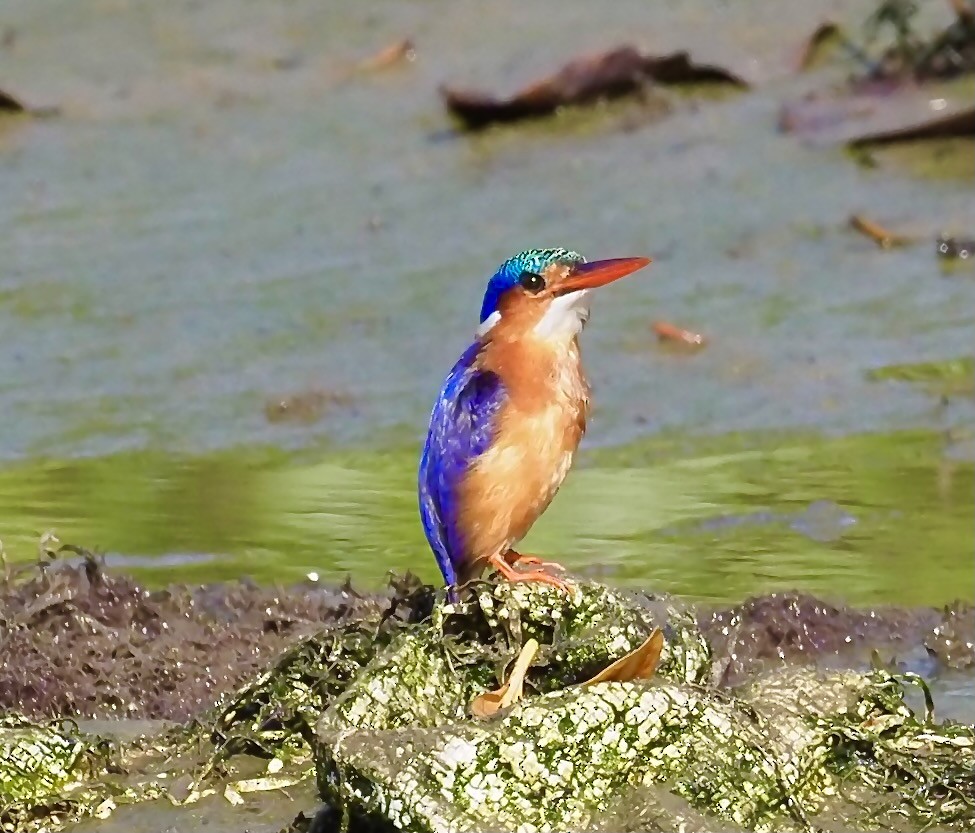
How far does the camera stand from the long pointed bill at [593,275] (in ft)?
19.0

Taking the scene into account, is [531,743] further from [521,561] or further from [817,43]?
[817,43]

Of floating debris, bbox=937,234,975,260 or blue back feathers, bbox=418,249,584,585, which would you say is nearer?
blue back feathers, bbox=418,249,584,585

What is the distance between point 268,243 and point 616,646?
6.45 meters

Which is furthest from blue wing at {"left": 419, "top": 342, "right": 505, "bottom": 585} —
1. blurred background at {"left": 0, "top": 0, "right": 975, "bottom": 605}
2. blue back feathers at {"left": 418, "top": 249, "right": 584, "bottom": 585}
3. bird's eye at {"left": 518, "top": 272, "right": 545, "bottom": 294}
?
blurred background at {"left": 0, "top": 0, "right": 975, "bottom": 605}

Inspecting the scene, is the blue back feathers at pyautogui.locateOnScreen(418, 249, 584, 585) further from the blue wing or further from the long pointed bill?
the long pointed bill

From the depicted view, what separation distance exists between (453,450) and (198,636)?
1714 millimetres

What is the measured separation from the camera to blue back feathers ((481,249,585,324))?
19.3 feet

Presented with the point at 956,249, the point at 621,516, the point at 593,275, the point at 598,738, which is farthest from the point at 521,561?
the point at 956,249

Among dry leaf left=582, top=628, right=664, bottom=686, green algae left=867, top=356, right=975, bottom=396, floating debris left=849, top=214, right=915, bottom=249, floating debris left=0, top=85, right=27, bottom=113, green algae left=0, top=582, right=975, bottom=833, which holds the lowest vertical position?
green algae left=867, top=356, right=975, bottom=396

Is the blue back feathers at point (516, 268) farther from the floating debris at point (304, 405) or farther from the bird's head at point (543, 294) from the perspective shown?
the floating debris at point (304, 405)

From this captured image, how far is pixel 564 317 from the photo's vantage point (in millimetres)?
5840

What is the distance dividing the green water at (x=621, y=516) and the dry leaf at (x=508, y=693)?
2365mm

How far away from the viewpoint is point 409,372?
9875mm

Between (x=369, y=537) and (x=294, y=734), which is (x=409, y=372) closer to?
(x=369, y=537)
